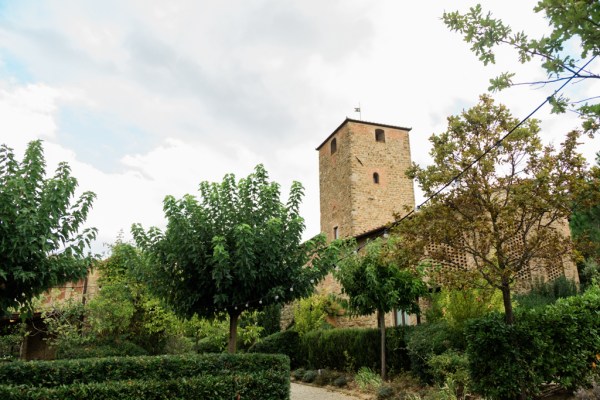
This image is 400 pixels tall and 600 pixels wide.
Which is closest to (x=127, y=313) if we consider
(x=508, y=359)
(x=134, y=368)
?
(x=134, y=368)

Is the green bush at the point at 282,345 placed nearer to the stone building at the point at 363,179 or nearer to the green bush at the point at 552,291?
the stone building at the point at 363,179

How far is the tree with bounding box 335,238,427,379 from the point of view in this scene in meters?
11.6

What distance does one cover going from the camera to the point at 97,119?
8.05m

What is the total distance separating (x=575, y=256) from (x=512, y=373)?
2095mm

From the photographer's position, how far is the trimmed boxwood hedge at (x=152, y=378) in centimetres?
670

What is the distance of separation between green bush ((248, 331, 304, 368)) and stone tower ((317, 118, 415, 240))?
638 cm

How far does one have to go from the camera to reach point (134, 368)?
745 centimetres

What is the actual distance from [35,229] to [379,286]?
326 inches

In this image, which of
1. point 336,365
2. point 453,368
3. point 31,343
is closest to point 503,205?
point 453,368

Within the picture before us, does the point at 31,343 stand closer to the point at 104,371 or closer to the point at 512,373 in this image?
the point at 104,371

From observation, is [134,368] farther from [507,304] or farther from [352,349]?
[352,349]

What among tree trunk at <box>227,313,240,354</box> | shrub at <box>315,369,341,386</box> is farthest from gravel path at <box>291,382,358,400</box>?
tree trunk at <box>227,313,240,354</box>

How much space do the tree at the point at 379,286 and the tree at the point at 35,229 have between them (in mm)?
6873

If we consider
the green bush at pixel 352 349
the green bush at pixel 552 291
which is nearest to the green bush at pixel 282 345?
the green bush at pixel 352 349
